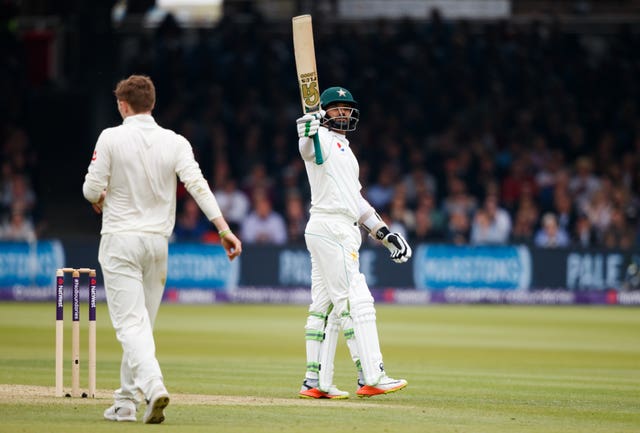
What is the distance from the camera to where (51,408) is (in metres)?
7.74

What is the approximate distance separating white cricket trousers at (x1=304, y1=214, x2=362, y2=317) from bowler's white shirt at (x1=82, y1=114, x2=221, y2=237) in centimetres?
150

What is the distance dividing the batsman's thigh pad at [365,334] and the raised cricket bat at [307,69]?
96 cm

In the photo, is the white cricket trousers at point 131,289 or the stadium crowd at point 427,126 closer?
the white cricket trousers at point 131,289

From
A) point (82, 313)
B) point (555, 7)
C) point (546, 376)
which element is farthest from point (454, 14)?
point (546, 376)

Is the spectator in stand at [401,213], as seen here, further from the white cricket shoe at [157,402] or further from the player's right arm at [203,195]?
the white cricket shoe at [157,402]

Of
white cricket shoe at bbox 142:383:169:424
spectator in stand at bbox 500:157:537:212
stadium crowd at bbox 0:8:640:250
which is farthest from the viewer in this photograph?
spectator in stand at bbox 500:157:537:212

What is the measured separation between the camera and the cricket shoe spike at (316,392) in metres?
8.70

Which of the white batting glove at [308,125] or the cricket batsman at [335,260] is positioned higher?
the white batting glove at [308,125]

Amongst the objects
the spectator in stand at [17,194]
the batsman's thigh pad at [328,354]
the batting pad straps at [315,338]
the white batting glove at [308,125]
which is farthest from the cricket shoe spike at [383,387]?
the spectator in stand at [17,194]

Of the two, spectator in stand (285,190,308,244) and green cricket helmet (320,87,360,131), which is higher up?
green cricket helmet (320,87,360,131)

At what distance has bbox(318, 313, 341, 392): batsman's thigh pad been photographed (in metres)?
8.68

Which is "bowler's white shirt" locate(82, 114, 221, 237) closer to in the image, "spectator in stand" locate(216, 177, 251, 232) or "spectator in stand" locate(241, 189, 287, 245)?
"spectator in stand" locate(241, 189, 287, 245)

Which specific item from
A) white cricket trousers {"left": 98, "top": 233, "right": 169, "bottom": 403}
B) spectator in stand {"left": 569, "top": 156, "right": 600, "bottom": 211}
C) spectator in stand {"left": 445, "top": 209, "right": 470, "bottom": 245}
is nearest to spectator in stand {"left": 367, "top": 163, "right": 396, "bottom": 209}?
spectator in stand {"left": 445, "top": 209, "right": 470, "bottom": 245}

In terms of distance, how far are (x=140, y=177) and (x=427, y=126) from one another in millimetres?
16958
